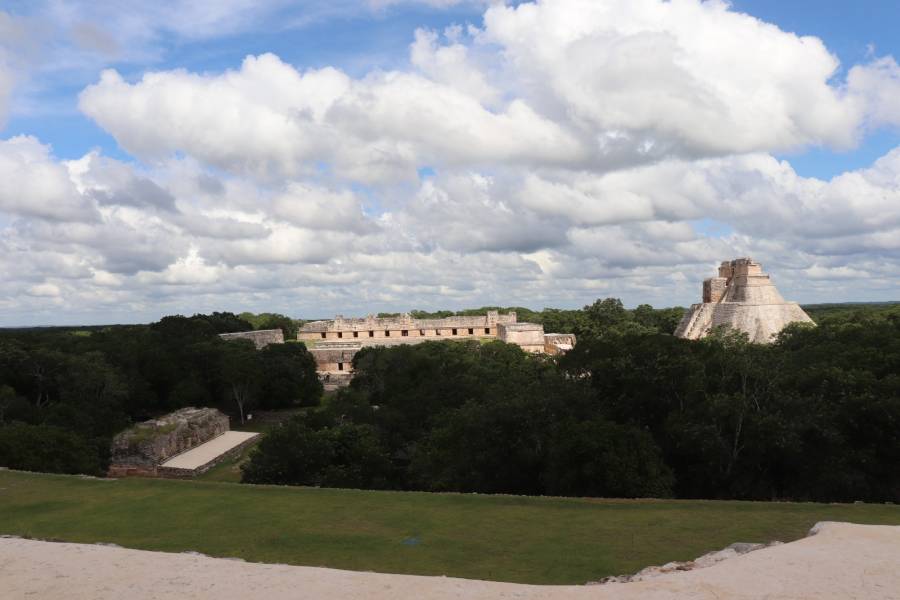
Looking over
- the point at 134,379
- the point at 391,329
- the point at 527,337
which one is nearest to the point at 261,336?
the point at 391,329

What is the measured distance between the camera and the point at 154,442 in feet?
62.7

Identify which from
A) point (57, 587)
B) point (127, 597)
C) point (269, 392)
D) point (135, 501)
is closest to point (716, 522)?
point (127, 597)

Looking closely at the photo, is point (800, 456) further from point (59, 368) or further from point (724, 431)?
point (59, 368)

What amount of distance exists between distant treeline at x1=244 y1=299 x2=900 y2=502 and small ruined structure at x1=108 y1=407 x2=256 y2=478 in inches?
193

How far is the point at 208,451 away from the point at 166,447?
4.74 feet

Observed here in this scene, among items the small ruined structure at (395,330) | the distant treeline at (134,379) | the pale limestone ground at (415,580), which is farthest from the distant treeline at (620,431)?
the small ruined structure at (395,330)

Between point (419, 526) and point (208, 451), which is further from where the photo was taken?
point (208, 451)

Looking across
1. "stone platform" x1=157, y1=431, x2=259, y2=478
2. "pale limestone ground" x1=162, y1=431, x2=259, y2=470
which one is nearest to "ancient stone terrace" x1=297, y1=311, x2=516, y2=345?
"pale limestone ground" x1=162, y1=431, x2=259, y2=470

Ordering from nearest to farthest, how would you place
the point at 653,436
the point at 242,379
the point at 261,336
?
the point at 653,436 < the point at 242,379 < the point at 261,336

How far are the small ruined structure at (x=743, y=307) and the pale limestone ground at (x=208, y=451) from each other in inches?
816

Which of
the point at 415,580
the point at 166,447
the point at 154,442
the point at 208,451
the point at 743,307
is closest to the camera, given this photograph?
the point at 415,580

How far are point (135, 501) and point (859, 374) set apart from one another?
13.2 meters

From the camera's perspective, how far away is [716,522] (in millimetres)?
7348

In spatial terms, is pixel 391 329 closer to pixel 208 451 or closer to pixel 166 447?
pixel 208 451
